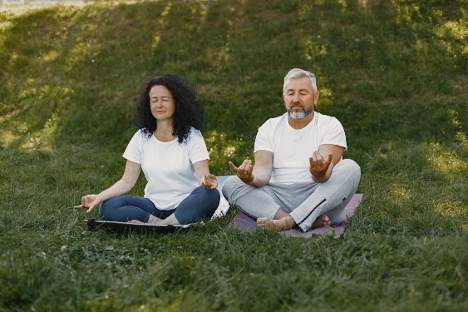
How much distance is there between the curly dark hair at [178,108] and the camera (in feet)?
14.9

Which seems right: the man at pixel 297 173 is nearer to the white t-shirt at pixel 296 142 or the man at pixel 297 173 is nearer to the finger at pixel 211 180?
the white t-shirt at pixel 296 142

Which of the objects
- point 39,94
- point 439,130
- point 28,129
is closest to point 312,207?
point 439,130

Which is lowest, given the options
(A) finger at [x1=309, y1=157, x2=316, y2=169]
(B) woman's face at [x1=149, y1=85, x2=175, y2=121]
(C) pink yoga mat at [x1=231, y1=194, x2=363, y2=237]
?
(C) pink yoga mat at [x1=231, y1=194, x2=363, y2=237]

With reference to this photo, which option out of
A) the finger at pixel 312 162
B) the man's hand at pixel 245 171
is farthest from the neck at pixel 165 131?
the finger at pixel 312 162

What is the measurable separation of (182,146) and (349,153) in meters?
3.54

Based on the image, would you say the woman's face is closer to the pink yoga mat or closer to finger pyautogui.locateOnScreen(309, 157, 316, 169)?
the pink yoga mat

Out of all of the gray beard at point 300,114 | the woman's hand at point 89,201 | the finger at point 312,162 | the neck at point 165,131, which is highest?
the gray beard at point 300,114

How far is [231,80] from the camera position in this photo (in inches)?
385

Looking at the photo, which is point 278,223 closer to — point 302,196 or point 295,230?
point 295,230

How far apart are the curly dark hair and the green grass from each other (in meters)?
0.93

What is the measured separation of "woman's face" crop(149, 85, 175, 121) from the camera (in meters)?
4.46

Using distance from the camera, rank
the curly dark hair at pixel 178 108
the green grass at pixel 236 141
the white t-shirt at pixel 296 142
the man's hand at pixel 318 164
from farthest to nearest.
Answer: the curly dark hair at pixel 178 108 < the white t-shirt at pixel 296 142 < the man's hand at pixel 318 164 < the green grass at pixel 236 141

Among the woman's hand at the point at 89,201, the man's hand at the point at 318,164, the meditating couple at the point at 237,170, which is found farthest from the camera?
the meditating couple at the point at 237,170

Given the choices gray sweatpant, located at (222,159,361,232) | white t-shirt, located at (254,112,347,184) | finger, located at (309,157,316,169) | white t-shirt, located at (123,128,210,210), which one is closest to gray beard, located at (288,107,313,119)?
white t-shirt, located at (254,112,347,184)
